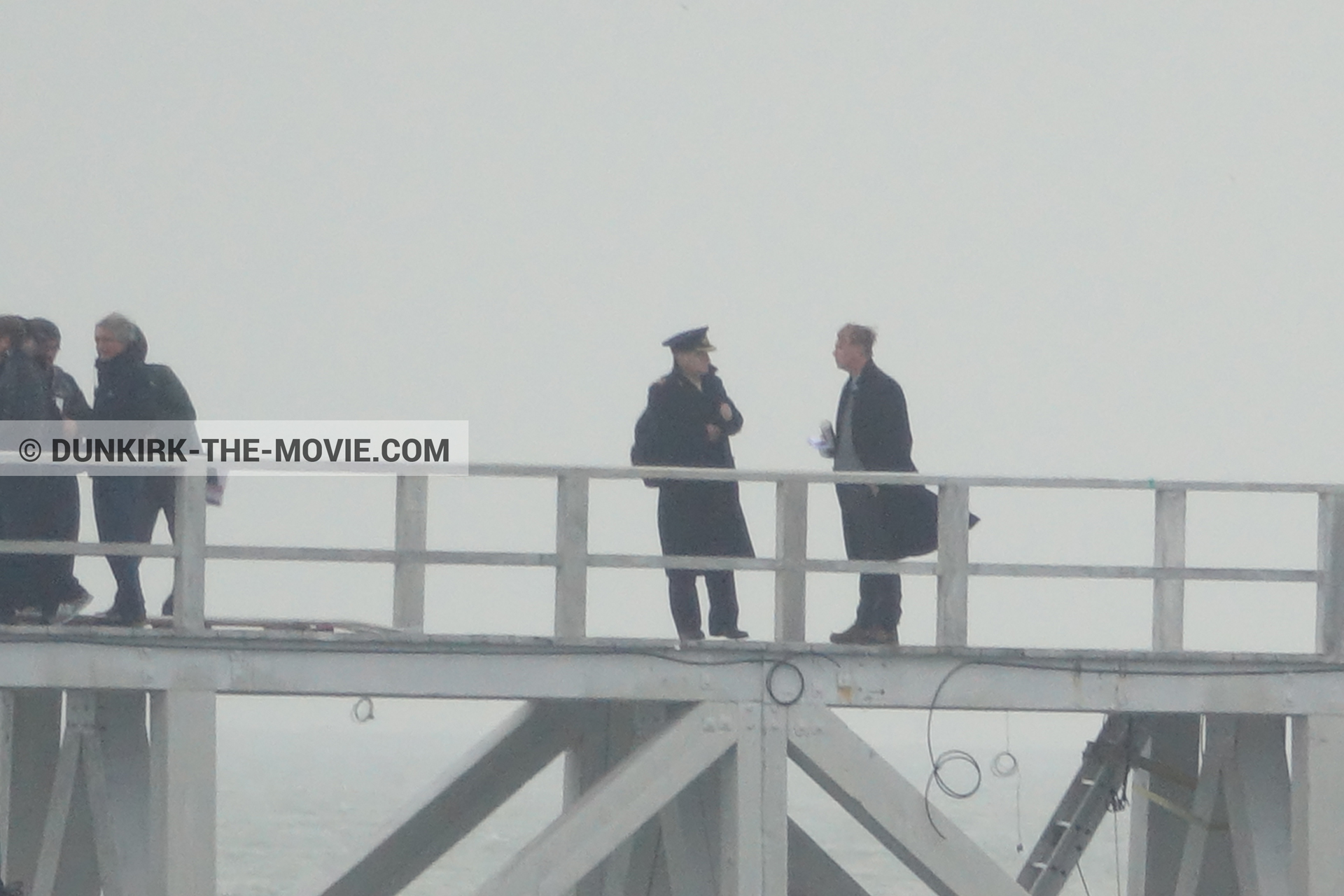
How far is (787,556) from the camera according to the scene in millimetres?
12383

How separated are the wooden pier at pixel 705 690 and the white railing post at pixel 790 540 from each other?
0.5 inches

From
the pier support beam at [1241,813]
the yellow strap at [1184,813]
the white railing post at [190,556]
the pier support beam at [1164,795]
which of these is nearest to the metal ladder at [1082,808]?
the pier support beam at [1164,795]

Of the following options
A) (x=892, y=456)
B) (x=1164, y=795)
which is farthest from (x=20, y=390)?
(x=1164, y=795)

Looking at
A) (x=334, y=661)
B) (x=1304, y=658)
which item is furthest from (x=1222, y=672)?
(x=334, y=661)

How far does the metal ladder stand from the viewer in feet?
48.3

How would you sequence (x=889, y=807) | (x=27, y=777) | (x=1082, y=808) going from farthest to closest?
(x=1082, y=808) < (x=27, y=777) < (x=889, y=807)

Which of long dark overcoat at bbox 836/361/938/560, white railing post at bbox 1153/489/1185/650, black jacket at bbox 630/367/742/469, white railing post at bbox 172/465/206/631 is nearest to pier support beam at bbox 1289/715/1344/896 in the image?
white railing post at bbox 1153/489/1185/650

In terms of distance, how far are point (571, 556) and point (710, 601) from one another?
3.17ft

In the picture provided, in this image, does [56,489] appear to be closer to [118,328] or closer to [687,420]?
[118,328]

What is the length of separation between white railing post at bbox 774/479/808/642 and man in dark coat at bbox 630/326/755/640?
36 cm

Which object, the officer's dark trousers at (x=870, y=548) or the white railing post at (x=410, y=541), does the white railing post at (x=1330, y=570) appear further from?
the white railing post at (x=410, y=541)

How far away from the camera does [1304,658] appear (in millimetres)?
12711

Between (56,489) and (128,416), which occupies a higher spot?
(128,416)

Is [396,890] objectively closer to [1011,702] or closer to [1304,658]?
[1011,702]
